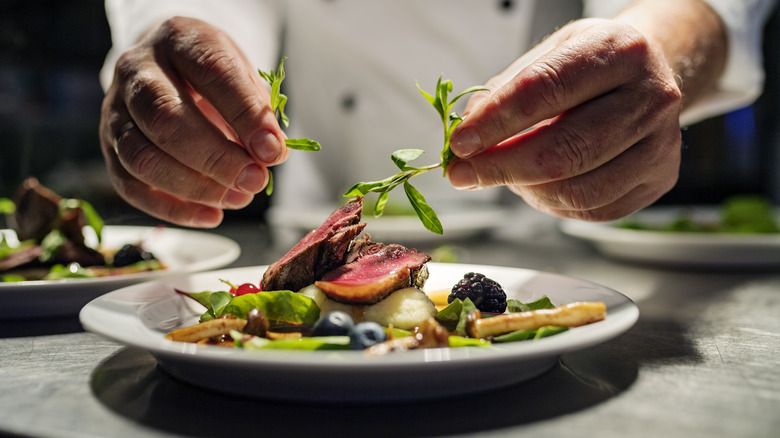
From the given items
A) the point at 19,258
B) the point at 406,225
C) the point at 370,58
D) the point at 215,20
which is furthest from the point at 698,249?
the point at 19,258

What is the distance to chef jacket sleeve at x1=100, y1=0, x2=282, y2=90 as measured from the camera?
269 cm

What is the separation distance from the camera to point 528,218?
4.25 m

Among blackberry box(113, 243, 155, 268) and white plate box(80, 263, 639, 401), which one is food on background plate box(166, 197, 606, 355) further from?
blackberry box(113, 243, 155, 268)

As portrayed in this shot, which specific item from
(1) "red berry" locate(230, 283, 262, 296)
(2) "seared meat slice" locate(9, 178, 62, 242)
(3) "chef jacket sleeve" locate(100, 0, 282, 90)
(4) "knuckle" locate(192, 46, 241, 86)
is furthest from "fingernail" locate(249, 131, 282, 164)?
(3) "chef jacket sleeve" locate(100, 0, 282, 90)

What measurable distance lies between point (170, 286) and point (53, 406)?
0.60m

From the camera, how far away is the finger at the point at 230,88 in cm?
153

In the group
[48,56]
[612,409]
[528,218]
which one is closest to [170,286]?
[612,409]

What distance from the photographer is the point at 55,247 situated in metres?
2.17

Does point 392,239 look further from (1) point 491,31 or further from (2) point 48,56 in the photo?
(2) point 48,56

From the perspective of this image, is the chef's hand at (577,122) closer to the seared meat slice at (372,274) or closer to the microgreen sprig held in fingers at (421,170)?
the microgreen sprig held in fingers at (421,170)

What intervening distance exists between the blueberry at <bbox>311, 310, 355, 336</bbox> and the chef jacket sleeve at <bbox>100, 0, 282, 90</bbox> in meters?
1.76

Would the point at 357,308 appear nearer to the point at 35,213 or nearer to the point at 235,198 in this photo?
the point at 235,198

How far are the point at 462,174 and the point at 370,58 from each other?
2422 millimetres

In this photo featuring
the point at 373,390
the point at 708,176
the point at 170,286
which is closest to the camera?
the point at 373,390
